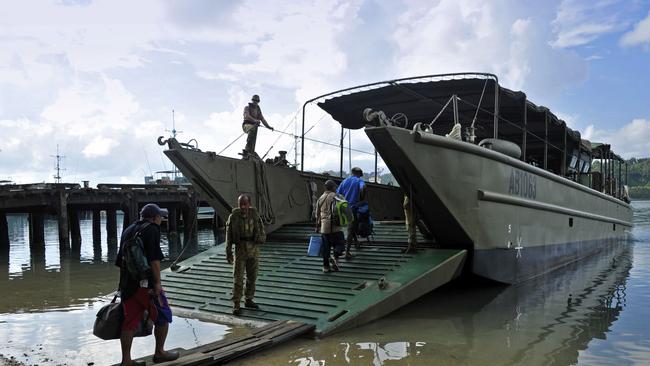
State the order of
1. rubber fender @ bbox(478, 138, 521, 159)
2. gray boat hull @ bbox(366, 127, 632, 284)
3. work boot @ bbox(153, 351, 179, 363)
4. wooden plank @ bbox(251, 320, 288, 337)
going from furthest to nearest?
rubber fender @ bbox(478, 138, 521, 159) → gray boat hull @ bbox(366, 127, 632, 284) → wooden plank @ bbox(251, 320, 288, 337) → work boot @ bbox(153, 351, 179, 363)

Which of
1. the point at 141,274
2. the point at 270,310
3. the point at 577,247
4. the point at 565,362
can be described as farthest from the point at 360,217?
the point at 577,247

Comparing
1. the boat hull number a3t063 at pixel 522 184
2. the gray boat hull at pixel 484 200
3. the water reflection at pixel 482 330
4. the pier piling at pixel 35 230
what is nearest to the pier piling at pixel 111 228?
the pier piling at pixel 35 230

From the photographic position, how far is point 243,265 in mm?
5867

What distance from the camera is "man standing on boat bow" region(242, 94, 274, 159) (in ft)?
29.1

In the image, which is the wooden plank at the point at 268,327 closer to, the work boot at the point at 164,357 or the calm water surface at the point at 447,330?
the calm water surface at the point at 447,330

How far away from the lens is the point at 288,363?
4551 mm

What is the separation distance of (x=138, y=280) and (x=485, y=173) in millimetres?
5158

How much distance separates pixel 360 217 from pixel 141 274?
3.90 metres

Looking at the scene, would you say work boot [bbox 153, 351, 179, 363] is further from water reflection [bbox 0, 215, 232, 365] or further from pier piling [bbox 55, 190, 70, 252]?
pier piling [bbox 55, 190, 70, 252]

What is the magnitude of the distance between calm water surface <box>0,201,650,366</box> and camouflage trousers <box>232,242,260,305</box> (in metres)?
0.46

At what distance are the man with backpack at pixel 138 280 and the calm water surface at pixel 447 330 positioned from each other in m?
0.91

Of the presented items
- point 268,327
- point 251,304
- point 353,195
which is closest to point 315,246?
point 353,195

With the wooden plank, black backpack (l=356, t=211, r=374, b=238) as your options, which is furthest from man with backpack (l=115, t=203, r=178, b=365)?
black backpack (l=356, t=211, r=374, b=238)

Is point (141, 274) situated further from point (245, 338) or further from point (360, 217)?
point (360, 217)
